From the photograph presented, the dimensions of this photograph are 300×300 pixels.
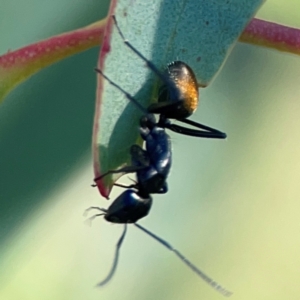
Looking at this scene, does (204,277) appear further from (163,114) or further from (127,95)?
(127,95)

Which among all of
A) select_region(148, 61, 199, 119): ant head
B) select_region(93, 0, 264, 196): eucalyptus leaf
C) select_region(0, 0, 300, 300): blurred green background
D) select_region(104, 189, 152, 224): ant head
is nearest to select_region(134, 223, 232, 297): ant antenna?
select_region(0, 0, 300, 300): blurred green background

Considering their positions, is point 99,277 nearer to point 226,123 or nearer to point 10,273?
point 10,273

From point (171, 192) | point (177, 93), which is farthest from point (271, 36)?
point (171, 192)

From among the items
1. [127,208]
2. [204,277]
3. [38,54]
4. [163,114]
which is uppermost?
[38,54]

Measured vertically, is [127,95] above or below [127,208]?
above

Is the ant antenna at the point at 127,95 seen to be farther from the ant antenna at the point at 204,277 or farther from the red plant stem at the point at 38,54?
the ant antenna at the point at 204,277

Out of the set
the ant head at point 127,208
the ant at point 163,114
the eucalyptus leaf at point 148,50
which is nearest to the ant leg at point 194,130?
the ant at point 163,114

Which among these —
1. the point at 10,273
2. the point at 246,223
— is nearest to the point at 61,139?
the point at 10,273
